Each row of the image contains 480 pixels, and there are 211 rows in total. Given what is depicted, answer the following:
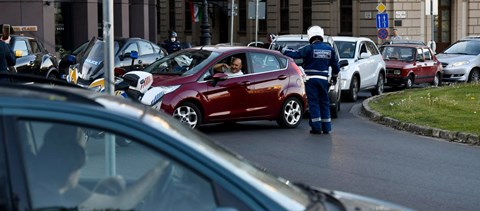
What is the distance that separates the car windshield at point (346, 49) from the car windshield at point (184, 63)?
8.81 m

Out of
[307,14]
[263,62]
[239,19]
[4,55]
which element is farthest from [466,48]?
[239,19]

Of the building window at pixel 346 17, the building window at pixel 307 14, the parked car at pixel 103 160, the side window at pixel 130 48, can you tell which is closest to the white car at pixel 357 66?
the side window at pixel 130 48

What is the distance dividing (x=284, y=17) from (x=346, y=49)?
3116 cm

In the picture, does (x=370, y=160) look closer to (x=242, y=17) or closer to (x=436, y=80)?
(x=436, y=80)

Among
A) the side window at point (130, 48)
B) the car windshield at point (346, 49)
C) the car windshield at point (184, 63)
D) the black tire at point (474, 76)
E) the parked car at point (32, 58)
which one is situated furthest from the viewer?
the black tire at point (474, 76)

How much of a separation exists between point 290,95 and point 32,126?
12.1 metres

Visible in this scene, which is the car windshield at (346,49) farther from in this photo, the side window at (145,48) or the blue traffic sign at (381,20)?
the blue traffic sign at (381,20)

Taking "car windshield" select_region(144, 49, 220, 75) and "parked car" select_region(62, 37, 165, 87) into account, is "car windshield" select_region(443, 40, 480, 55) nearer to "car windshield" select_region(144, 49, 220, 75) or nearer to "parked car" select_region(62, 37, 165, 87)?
"parked car" select_region(62, 37, 165, 87)

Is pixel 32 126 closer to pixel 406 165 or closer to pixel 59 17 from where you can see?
pixel 406 165

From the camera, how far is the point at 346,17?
51062 mm

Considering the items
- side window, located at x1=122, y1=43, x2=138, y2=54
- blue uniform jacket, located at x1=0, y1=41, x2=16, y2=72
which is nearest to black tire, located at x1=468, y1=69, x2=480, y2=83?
side window, located at x1=122, y1=43, x2=138, y2=54

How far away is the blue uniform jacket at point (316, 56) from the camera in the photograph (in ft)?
45.5

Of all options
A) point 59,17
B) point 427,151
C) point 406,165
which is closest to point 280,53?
point 427,151

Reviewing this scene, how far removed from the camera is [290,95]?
15289mm
